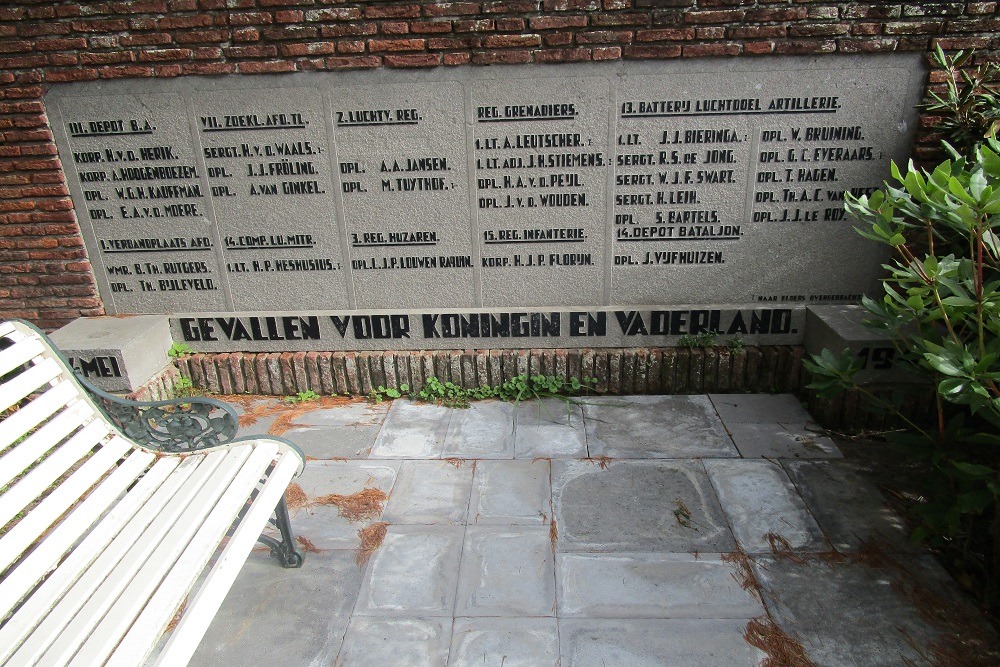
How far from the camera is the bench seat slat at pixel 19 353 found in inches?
91.6

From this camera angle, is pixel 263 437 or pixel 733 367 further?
pixel 733 367

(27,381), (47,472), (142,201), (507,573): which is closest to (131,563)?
(47,472)

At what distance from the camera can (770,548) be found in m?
2.87

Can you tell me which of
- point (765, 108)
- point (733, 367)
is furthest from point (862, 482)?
point (765, 108)

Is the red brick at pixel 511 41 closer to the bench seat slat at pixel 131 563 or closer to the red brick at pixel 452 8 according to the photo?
the red brick at pixel 452 8

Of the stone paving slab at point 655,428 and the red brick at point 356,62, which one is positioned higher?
the red brick at point 356,62

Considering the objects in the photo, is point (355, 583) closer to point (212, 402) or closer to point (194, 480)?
point (194, 480)

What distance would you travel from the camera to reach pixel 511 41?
3.77 m

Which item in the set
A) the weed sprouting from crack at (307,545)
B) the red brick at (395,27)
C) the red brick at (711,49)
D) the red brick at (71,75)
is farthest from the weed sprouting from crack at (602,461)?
the red brick at (71,75)

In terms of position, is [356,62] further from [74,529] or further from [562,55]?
[74,529]

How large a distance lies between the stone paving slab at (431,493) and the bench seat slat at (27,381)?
1545 mm

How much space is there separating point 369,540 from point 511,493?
2.44 ft

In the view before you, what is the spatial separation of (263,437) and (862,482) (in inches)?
115

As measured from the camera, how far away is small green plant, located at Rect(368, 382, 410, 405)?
430cm
